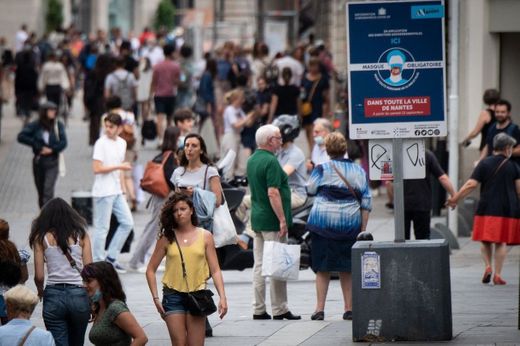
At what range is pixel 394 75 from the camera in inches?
483

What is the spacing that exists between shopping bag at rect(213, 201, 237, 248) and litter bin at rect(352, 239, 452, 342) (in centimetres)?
162

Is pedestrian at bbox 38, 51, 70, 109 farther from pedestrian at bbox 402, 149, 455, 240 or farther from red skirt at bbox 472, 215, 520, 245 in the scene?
red skirt at bbox 472, 215, 520, 245

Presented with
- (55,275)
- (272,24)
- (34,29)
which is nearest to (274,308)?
(55,275)

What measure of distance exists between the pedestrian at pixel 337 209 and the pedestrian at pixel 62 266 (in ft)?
9.22

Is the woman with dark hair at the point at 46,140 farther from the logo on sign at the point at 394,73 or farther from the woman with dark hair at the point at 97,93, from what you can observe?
the logo on sign at the point at 394,73

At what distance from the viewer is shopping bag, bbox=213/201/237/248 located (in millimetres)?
13367

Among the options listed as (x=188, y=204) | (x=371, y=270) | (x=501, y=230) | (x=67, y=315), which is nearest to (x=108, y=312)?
(x=67, y=315)

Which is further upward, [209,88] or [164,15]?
[164,15]

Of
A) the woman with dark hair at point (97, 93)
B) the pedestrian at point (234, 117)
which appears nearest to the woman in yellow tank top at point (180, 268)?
the pedestrian at point (234, 117)

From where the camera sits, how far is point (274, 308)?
551 inches

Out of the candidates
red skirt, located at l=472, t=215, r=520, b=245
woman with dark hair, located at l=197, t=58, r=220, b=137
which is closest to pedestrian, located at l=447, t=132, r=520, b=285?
red skirt, located at l=472, t=215, r=520, b=245

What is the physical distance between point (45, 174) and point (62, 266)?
9.54 meters

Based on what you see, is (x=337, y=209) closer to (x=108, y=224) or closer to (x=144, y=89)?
(x=108, y=224)

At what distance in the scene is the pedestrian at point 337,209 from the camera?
13.5 m
